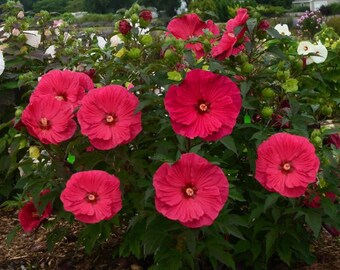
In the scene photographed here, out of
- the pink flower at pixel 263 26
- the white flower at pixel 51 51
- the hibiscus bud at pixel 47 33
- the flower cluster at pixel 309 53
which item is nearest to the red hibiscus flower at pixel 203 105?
the pink flower at pixel 263 26

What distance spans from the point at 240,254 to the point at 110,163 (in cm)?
60

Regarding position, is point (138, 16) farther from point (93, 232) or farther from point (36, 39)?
point (36, 39)

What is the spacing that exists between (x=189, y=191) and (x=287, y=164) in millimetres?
305

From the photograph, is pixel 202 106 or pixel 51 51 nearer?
pixel 202 106

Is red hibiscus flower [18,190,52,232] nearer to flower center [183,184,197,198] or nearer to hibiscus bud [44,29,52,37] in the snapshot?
flower center [183,184,197,198]

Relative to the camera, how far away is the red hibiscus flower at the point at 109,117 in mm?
1824

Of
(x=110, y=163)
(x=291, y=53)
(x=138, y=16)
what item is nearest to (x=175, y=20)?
(x=138, y=16)

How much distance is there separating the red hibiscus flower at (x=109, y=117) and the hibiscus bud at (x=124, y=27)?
20cm

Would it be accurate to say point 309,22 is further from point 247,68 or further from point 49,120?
point 49,120

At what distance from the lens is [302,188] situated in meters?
1.82

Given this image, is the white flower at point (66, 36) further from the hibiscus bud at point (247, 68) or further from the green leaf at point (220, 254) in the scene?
the green leaf at point (220, 254)

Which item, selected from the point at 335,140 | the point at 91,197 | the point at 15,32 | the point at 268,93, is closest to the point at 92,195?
the point at 91,197

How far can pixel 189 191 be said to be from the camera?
1.77m

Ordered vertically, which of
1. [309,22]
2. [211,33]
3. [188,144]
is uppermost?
[211,33]
